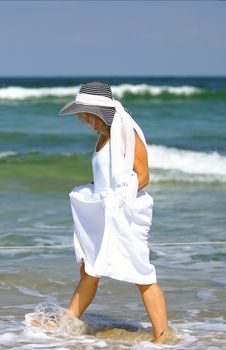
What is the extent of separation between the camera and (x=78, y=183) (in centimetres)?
1338

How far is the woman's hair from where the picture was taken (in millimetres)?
4859

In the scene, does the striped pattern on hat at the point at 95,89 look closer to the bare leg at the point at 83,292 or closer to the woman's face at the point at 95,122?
the woman's face at the point at 95,122

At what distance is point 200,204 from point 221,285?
13.1 ft

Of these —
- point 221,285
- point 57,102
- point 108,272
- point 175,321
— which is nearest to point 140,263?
point 108,272

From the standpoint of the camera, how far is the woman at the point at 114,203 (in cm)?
474

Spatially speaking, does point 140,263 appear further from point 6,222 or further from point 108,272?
point 6,222

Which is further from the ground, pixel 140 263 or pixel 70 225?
pixel 140 263

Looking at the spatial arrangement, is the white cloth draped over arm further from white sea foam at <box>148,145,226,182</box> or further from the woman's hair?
white sea foam at <box>148,145,226,182</box>

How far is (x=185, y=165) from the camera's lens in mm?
15430

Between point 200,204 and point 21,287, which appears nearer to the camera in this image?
point 21,287

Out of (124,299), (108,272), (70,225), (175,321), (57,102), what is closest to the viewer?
(108,272)

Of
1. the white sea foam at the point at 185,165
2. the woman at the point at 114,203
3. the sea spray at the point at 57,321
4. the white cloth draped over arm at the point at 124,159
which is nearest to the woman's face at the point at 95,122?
the woman at the point at 114,203

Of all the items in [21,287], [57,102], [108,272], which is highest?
[108,272]

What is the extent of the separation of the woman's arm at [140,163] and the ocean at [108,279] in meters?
→ 0.92
